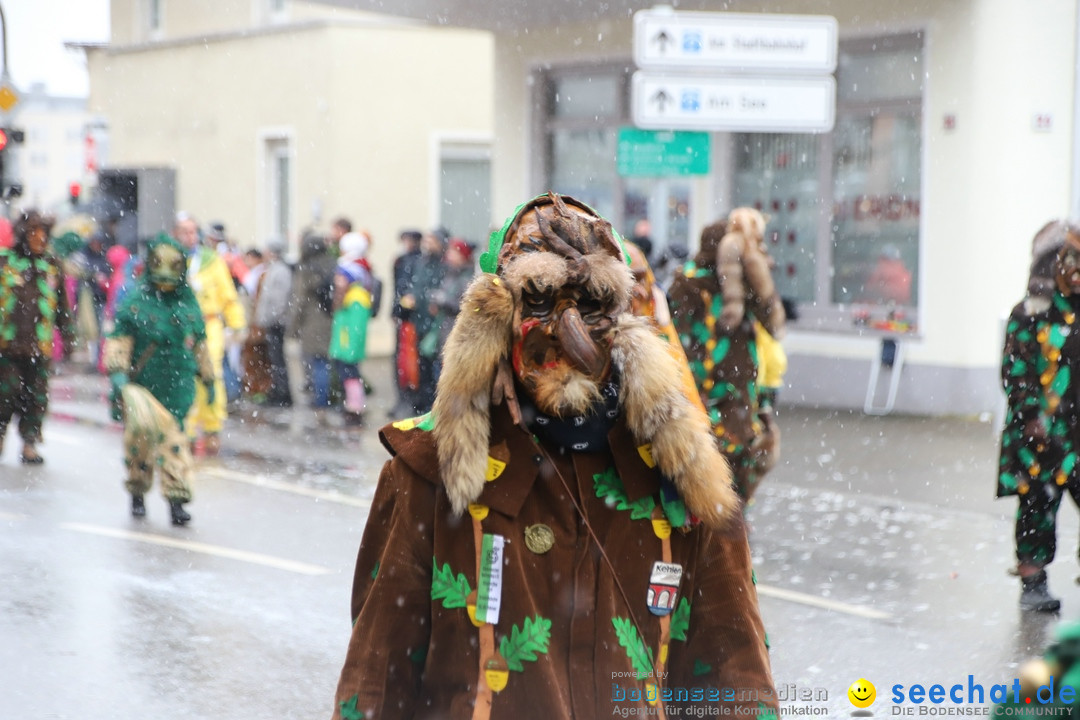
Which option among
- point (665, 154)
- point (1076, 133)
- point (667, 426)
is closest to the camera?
point (667, 426)

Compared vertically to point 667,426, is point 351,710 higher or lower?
lower

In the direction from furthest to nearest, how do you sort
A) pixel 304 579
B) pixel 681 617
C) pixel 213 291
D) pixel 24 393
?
pixel 213 291 < pixel 24 393 < pixel 304 579 < pixel 681 617

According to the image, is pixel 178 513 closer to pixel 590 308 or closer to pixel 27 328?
pixel 27 328

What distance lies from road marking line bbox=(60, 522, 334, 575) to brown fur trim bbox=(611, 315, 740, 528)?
5593 millimetres

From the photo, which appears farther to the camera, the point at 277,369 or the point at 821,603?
the point at 277,369

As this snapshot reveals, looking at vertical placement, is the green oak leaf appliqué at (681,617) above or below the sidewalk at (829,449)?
above

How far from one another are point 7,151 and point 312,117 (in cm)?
504

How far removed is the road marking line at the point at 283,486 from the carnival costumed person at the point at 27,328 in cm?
145

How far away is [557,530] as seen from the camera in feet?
8.02

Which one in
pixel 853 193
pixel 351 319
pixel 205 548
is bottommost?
pixel 205 548

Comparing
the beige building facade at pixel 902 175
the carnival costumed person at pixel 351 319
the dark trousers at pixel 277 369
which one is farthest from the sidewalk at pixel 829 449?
the beige building facade at pixel 902 175

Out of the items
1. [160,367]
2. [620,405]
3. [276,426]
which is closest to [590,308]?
[620,405]

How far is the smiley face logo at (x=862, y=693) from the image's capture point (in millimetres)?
5584

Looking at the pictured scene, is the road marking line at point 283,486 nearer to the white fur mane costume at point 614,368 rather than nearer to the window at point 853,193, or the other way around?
the window at point 853,193
